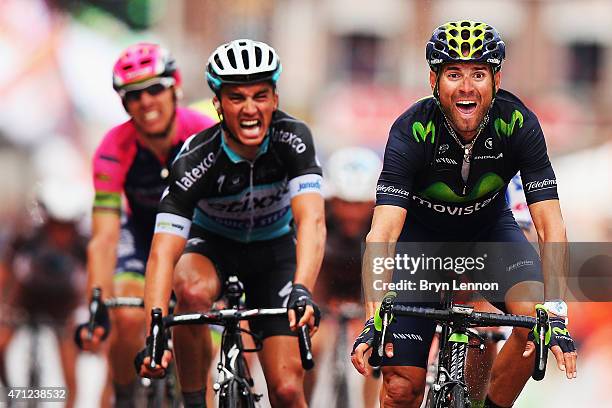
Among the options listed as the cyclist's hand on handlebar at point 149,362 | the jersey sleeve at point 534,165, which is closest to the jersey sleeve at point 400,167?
the jersey sleeve at point 534,165

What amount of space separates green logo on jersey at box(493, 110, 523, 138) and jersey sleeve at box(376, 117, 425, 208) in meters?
0.40

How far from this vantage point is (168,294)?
7.14 meters

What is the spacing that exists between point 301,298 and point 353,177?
4701 millimetres

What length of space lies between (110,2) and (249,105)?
75.2ft

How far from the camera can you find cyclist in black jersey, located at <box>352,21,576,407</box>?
6.60 m

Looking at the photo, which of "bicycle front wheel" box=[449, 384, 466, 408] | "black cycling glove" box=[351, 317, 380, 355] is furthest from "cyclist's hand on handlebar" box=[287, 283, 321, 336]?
"bicycle front wheel" box=[449, 384, 466, 408]

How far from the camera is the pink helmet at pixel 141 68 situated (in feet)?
31.0

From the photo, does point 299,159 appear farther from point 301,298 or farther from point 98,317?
point 98,317

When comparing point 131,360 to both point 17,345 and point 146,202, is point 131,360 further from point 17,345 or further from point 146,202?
point 17,345

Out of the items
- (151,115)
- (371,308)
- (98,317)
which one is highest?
(151,115)

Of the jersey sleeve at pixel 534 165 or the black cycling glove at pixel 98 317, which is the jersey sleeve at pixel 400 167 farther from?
the black cycling glove at pixel 98 317

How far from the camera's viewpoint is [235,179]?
24.7 ft

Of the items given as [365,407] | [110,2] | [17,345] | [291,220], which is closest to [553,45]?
[110,2]

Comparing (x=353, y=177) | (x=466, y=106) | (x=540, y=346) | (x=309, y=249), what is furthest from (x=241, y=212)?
(x=353, y=177)
